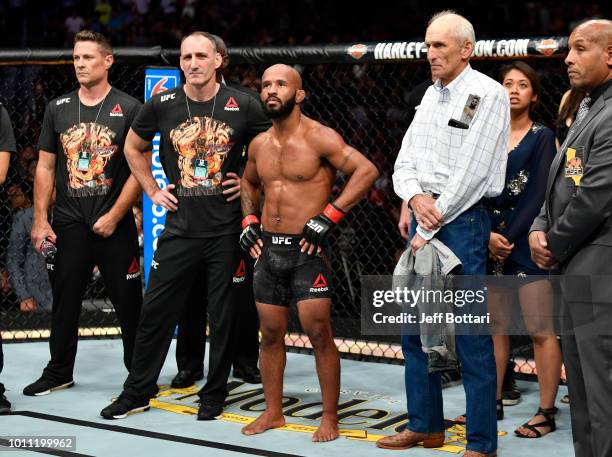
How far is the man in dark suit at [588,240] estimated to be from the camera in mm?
3211

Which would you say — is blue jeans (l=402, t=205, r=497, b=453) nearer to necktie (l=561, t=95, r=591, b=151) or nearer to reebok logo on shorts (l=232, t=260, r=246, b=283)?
necktie (l=561, t=95, r=591, b=151)

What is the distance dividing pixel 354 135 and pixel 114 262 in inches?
108

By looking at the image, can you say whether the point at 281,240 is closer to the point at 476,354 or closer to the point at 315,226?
the point at 315,226

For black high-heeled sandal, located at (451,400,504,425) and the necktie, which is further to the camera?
black high-heeled sandal, located at (451,400,504,425)

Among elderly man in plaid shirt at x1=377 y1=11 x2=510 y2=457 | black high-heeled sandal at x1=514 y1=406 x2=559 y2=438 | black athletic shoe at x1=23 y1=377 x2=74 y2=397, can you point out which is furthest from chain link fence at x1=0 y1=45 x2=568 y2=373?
elderly man in plaid shirt at x1=377 y1=11 x2=510 y2=457

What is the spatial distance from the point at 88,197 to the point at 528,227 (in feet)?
7.15

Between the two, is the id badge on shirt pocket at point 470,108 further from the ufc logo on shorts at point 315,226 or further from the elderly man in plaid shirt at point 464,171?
the ufc logo on shorts at point 315,226

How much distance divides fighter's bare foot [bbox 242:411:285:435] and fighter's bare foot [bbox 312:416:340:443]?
0.23m

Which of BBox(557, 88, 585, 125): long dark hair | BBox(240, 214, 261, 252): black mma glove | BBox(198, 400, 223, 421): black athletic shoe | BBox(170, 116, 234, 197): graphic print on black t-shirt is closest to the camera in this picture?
BBox(557, 88, 585, 125): long dark hair

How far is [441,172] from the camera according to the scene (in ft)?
13.1

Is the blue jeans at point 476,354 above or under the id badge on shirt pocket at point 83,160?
under

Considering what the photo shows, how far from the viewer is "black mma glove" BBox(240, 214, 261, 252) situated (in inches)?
181

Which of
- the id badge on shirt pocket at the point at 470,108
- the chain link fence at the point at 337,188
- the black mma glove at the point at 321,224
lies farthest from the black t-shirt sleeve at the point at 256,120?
the chain link fence at the point at 337,188

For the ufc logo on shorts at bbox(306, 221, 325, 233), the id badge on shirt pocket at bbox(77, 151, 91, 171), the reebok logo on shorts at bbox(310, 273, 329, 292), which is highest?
the id badge on shirt pocket at bbox(77, 151, 91, 171)
